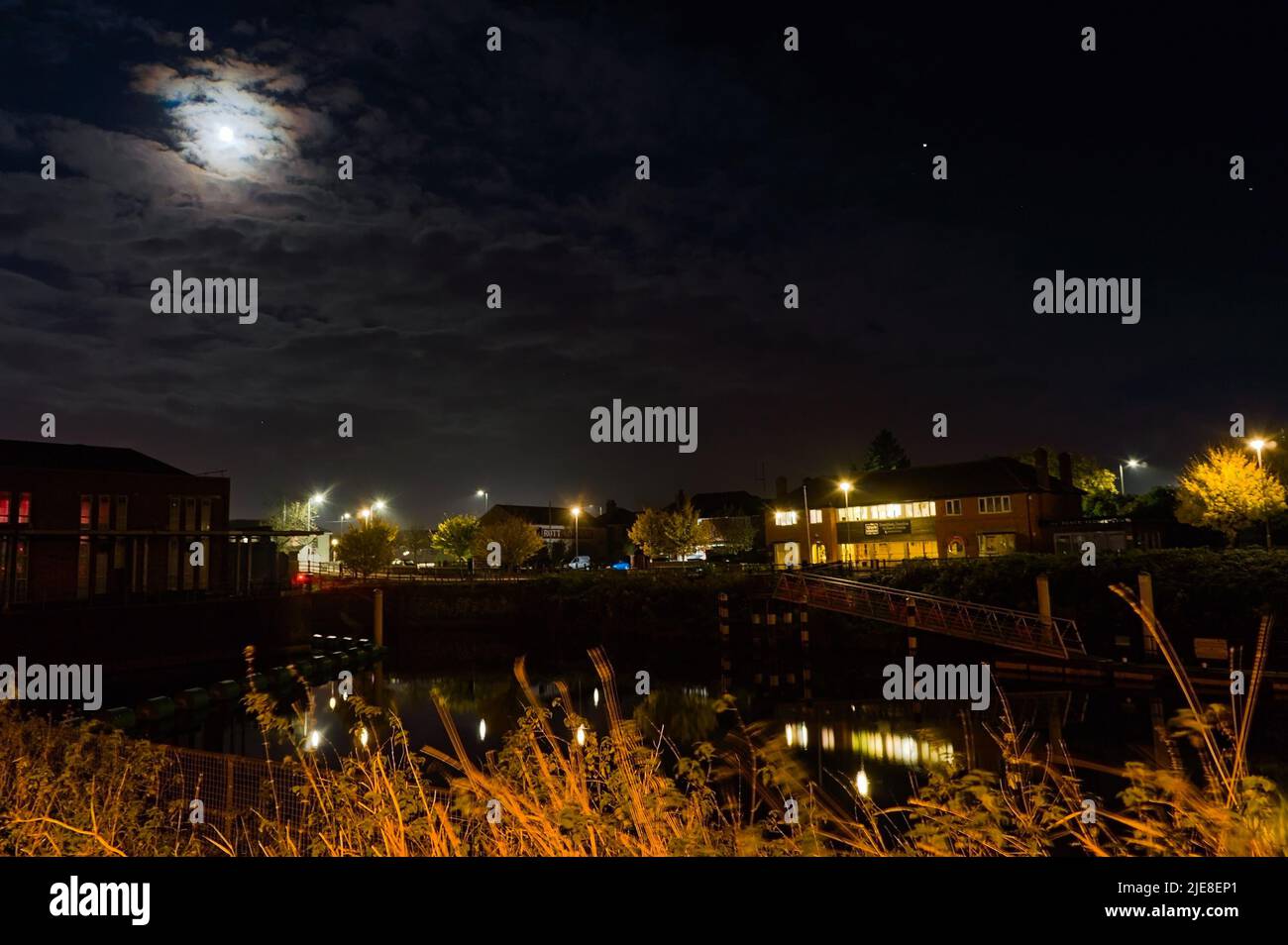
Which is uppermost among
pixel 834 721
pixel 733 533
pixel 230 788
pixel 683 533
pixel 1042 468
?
pixel 1042 468

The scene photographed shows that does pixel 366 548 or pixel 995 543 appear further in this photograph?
pixel 366 548

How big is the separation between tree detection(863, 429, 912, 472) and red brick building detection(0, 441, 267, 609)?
2909 inches

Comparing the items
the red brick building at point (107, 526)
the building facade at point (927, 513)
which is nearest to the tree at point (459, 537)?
the building facade at point (927, 513)

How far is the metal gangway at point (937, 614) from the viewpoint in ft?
95.7

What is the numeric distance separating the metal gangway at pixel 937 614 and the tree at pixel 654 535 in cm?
2910

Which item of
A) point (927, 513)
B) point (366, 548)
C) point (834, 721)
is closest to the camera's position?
point (834, 721)

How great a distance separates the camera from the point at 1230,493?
4553 cm

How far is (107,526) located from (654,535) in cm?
4308

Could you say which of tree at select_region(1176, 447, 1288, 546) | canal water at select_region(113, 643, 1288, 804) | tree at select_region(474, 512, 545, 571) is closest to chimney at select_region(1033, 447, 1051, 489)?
tree at select_region(1176, 447, 1288, 546)

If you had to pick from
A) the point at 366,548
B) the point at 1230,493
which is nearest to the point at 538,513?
the point at 366,548

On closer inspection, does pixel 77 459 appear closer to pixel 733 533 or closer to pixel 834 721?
pixel 834 721

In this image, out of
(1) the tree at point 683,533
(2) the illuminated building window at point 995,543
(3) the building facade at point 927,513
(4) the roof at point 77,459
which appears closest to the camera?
(4) the roof at point 77,459

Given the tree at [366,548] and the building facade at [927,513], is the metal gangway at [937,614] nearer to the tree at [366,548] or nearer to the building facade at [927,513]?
the building facade at [927,513]

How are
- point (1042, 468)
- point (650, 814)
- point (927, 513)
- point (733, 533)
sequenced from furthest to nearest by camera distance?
point (733, 533) < point (927, 513) < point (1042, 468) < point (650, 814)
